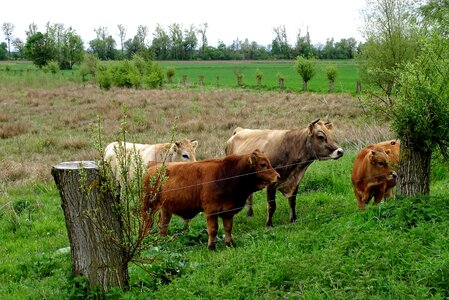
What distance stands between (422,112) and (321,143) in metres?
2.84

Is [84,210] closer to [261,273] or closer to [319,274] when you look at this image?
[261,273]

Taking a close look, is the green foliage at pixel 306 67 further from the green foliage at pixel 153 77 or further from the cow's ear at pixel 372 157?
the cow's ear at pixel 372 157

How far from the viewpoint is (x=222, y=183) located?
745 cm

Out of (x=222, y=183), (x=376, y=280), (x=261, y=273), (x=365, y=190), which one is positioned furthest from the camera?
(x=365, y=190)

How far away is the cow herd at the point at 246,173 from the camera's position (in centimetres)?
742

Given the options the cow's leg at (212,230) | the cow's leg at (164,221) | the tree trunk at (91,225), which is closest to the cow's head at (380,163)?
the cow's leg at (212,230)

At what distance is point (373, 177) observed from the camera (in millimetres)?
8430

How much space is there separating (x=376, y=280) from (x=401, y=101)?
283 cm

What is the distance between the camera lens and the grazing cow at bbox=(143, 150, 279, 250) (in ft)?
24.1

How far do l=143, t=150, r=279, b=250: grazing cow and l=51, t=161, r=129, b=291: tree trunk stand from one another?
7.15 feet

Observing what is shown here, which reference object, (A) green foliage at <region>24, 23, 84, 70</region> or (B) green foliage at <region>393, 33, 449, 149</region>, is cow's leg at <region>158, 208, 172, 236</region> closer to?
(B) green foliage at <region>393, 33, 449, 149</region>

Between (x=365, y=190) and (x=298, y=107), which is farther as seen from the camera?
(x=298, y=107)

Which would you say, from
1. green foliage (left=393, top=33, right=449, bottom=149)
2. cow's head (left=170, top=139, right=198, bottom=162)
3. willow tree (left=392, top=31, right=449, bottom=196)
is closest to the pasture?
willow tree (left=392, top=31, right=449, bottom=196)

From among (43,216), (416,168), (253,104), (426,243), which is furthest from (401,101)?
(253,104)
